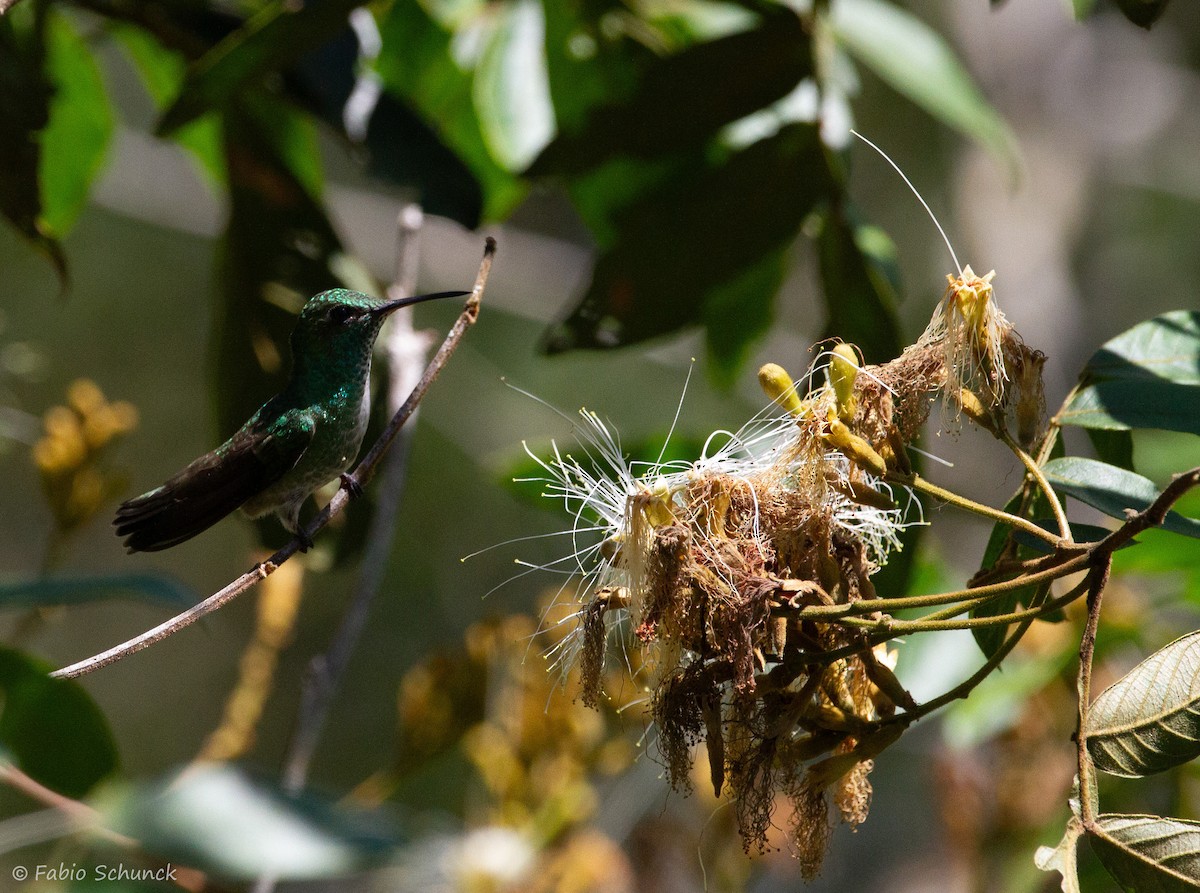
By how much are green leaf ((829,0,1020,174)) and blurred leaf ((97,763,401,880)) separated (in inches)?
65.4

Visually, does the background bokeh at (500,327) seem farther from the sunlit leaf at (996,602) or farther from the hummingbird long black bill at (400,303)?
the sunlit leaf at (996,602)

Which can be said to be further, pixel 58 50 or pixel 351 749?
pixel 351 749

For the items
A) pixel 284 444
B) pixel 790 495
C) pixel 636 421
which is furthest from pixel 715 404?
pixel 790 495

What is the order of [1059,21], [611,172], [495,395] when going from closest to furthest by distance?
1. [611,172]
2. [495,395]
3. [1059,21]

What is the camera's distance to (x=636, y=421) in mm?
6871

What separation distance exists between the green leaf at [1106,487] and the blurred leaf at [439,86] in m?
1.33

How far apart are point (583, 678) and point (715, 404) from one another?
611 centimetres

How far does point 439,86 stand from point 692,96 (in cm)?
78

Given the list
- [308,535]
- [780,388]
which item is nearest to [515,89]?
[308,535]

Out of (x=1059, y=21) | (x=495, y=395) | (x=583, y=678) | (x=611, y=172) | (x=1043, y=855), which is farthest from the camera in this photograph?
(x=1059, y=21)

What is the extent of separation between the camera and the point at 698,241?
1.84 metres

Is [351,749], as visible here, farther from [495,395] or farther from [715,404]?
[715,404]

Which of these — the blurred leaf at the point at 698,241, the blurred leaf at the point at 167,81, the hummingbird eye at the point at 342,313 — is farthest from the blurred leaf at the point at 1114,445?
the blurred leaf at the point at 167,81

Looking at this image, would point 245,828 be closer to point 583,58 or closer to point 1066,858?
point 1066,858
